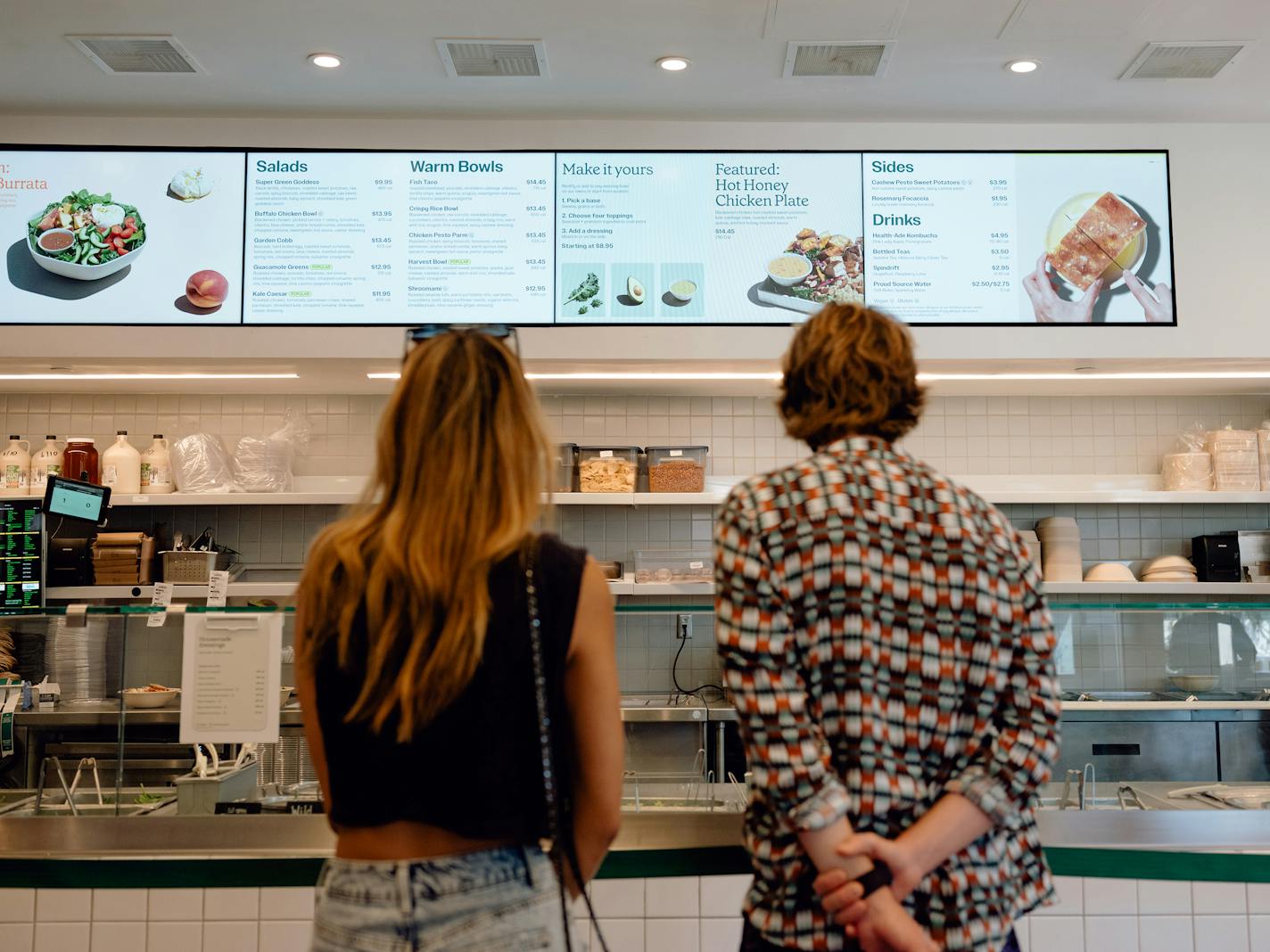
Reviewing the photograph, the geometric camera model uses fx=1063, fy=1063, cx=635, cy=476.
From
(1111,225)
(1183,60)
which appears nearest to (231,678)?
(1111,225)

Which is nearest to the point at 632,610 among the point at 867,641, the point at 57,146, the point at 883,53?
the point at 867,641

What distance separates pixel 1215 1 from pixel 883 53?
3.13 ft

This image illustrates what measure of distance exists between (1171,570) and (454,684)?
12.9ft

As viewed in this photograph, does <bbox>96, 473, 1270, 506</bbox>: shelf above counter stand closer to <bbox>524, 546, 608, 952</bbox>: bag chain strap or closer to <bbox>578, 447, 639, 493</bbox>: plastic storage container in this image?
<bbox>578, 447, 639, 493</bbox>: plastic storage container

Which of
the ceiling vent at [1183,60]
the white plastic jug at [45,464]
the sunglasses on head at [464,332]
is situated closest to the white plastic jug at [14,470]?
the white plastic jug at [45,464]

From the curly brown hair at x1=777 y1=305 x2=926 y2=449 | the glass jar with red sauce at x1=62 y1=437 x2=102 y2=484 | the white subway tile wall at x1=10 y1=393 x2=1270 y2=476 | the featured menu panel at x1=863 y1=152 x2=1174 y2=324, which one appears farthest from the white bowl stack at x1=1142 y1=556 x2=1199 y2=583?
the glass jar with red sauce at x1=62 y1=437 x2=102 y2=484

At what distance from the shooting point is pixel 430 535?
1.07 metres

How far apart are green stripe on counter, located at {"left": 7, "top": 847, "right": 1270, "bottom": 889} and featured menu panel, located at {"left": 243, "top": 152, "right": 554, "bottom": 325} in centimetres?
230

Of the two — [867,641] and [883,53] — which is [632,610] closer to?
[867,641]

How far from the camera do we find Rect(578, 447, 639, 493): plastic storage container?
163 inches

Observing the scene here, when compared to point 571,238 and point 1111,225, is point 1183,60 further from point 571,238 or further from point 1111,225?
point 571,238

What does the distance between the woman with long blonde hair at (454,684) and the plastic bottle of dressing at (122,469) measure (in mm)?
3487

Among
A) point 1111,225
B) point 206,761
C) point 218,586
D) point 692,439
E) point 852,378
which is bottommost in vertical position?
point 206,761

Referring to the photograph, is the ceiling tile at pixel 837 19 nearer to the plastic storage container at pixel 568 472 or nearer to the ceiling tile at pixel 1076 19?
the ceiling tile at pixel 1076 19
